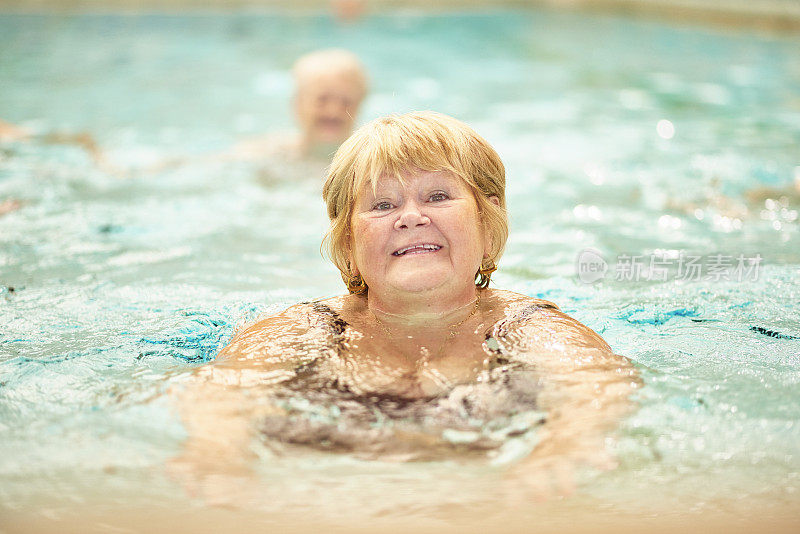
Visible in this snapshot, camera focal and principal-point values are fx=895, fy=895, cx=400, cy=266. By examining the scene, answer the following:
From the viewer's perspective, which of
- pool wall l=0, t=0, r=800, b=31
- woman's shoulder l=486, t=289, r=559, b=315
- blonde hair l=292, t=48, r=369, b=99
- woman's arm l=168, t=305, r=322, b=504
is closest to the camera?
woman's arm l=168, t=305, r=322, b=504

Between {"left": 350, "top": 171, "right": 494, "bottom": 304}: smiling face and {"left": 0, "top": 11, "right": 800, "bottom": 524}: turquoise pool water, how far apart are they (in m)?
0.59

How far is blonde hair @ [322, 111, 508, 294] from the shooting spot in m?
2.57

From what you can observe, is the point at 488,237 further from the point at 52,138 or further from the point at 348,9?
the point at 348,9

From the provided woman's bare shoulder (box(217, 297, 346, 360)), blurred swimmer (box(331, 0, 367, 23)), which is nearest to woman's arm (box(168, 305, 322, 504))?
woman's bare shoulder (box(217, 297, 346, 360))

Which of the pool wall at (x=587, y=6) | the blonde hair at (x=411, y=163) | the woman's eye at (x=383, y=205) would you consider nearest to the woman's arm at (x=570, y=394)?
the blonde hair at (x=411, y=163)

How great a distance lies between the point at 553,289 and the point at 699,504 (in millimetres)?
1631

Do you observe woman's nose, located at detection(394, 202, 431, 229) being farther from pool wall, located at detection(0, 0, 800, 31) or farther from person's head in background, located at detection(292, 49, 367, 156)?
pool wall, located at detection(0, 0, 800, 31)

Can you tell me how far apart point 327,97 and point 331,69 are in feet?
0.60

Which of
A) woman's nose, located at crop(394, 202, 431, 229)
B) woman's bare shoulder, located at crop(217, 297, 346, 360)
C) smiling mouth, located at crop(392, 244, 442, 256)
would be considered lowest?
woman's bare shoulder, located at crop(217, 297, 346, 360)

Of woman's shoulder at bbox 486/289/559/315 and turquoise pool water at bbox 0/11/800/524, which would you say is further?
woman's shoulder at bbox 486/289/559/315

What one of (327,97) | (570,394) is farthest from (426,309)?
(327,97)

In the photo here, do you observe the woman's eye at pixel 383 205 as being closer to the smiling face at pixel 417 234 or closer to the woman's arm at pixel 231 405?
the smiling face at pixel 417 234

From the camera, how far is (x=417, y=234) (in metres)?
2.51

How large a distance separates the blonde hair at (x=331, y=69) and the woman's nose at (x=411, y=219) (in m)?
3.53
